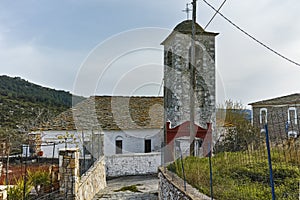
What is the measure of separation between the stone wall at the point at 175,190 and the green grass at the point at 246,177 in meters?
0.16

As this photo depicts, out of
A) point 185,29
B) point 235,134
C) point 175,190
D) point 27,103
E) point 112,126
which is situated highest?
point 185,29

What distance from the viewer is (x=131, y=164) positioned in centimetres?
1636

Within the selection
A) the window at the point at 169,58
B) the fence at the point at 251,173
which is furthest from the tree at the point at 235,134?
the window at the point at 169,58

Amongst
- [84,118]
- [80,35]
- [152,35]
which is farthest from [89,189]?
[84,118]

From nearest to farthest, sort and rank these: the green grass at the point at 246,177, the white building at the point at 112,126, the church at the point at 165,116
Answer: the green grass at the point at 246,177
the church at the point at 165,116
the white building at the point at 112,126

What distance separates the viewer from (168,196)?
7789mm

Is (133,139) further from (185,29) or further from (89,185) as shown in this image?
(89,185)

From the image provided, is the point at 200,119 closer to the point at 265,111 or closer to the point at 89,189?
the point at 89,189

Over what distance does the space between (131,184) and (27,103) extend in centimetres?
1482

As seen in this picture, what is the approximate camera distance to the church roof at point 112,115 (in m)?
21.0

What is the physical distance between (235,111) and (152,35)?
11.5 m

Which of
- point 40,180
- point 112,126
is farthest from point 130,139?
point 40,180

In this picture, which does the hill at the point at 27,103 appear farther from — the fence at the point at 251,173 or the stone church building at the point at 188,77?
the fence at the point at 251,173

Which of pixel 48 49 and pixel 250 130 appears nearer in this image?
pixel 48 49
